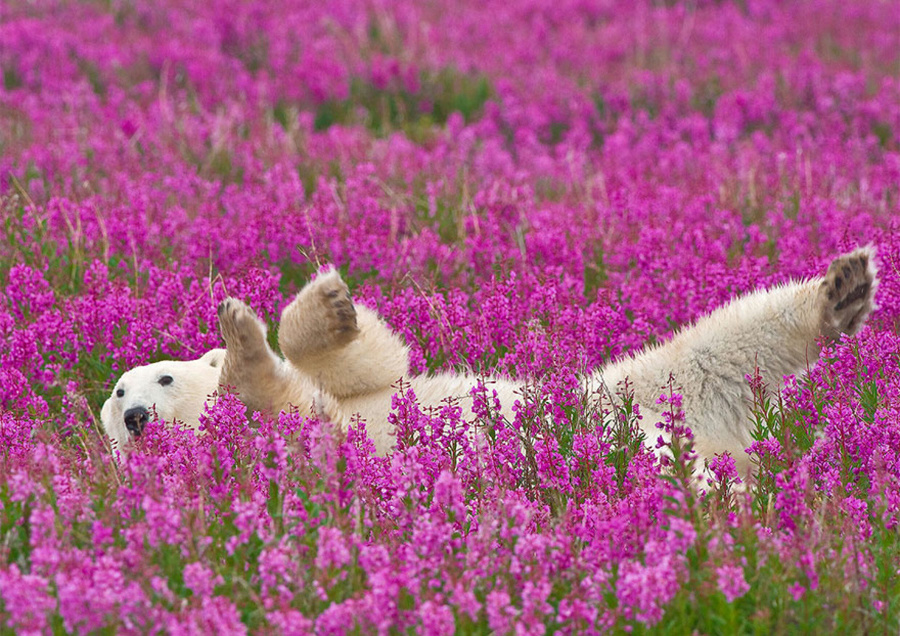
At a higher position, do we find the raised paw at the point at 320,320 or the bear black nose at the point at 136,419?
the raised paw at the point at 320,320

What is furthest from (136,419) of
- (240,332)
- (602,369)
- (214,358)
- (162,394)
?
(602,369)

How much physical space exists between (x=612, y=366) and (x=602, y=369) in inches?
1.9

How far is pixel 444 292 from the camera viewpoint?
584cm

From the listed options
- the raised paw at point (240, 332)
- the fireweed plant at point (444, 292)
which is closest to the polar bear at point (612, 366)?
the raised paw at point (240, 332)

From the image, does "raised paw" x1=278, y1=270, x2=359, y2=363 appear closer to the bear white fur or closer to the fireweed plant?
the bear white fur

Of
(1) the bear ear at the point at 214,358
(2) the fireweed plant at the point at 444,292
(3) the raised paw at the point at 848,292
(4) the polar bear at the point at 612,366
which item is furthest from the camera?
(1) the bear ear at the point at 214,358

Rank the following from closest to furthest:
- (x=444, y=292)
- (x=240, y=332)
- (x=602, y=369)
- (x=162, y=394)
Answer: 1. (x=240, y=332)
2. (x=162, y=394)
3. (x=602, y=369)
4. (x=444, y=292)

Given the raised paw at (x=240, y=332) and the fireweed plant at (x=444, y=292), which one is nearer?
the fireweed plant at (x=444, y=292)

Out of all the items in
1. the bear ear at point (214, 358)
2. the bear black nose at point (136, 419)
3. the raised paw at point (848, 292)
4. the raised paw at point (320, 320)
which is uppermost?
the raised paw at point (848, 292)

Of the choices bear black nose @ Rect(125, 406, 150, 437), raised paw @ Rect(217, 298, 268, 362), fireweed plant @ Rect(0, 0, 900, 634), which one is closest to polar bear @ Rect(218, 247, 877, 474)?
raised paw @ Rect(217, 298, 268, 362)

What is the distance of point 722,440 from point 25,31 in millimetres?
9487

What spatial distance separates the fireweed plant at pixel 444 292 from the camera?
9.37 ft

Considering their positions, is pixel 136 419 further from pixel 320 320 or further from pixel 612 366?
pixel 612 366

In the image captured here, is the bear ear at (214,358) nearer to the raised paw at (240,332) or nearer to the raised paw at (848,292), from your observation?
the raised paw at (240,332)
